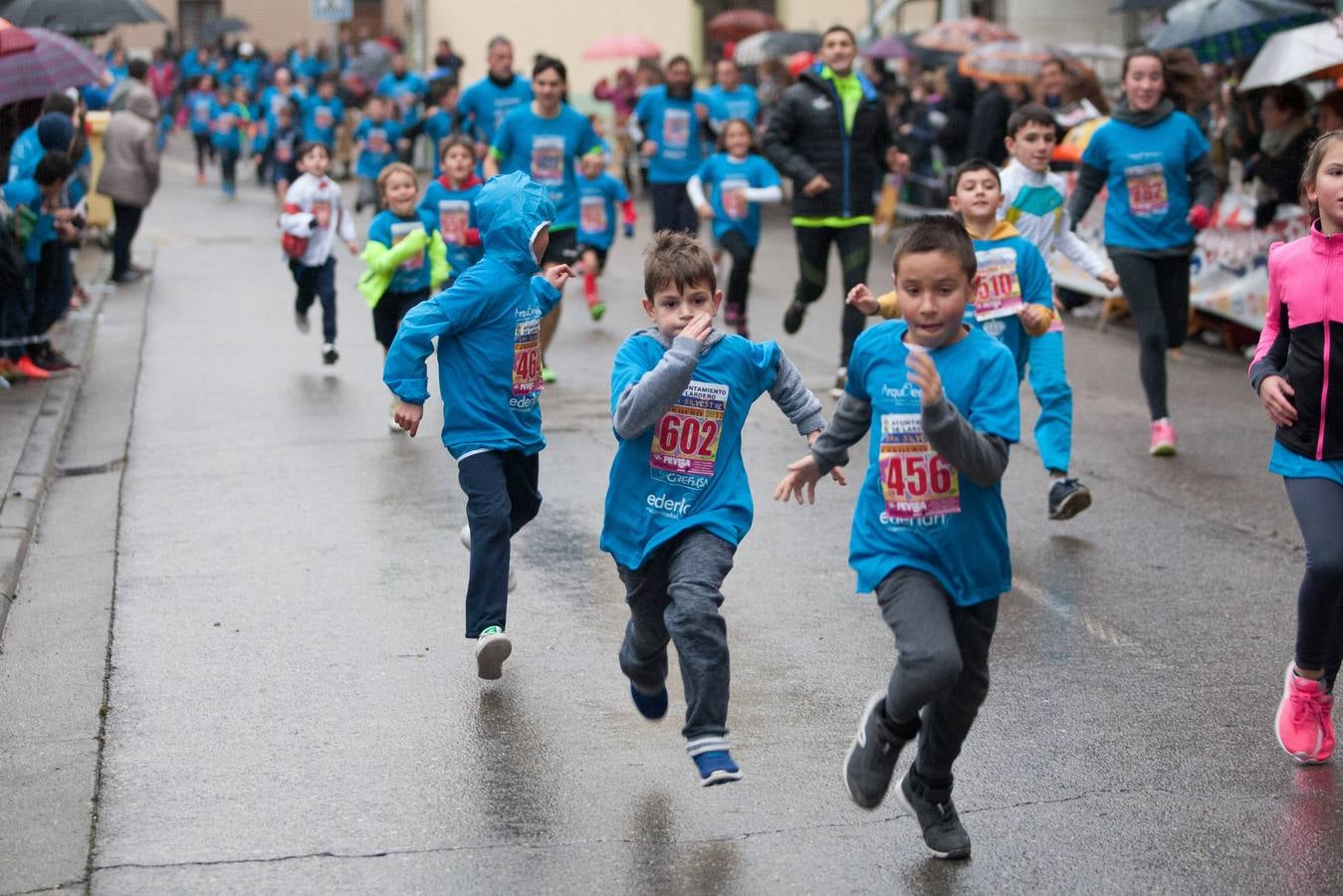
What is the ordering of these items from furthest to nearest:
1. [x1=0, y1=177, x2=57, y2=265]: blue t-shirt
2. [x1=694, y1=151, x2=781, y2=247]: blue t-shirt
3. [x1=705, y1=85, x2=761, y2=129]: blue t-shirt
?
[x1=705, y1=85, x2=761, y2=129]: blue t-shirt < [x1=694, y1=151, x2=781, y2=247]: blue t-shirt < [x1=0, y1=177, x2=57, y2=265]: blue t-shirt

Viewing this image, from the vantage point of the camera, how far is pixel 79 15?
48.9 feet

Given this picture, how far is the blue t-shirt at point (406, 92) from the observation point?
2723 centimetres

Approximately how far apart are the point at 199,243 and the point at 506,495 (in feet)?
52.2

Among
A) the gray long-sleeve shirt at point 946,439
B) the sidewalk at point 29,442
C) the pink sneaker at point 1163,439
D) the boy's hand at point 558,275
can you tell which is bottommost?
the sidewalk at point 29,442

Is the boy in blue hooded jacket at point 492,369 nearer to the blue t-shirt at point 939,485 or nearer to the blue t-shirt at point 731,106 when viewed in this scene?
the blue t-shirt at point 939,485

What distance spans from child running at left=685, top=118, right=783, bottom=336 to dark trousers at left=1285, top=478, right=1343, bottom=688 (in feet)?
27.3

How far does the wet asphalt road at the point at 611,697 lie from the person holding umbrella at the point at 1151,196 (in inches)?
25.3

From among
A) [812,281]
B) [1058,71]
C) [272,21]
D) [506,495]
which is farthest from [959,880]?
[272,21]

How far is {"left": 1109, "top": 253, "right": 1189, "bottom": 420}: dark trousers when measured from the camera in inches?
374

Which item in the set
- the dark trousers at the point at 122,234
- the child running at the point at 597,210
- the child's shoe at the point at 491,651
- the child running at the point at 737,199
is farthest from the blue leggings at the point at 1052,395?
the dark trousers at the point at 122,234

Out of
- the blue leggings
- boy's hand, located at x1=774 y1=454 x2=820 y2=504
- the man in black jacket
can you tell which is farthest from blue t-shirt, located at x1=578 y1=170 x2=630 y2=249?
boy's hand, located at x1=774 y1=454 x2=820 y2=504

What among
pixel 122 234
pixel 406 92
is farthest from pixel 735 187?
pixel 406 92

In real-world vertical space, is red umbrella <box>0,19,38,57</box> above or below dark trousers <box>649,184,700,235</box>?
above

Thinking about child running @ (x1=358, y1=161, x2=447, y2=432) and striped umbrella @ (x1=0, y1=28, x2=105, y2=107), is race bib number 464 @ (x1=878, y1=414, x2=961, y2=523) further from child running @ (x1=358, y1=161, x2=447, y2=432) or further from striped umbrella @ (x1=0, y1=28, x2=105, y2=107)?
striped umbrella @ (x1=0, y1=28, x2=105, y2=107)
